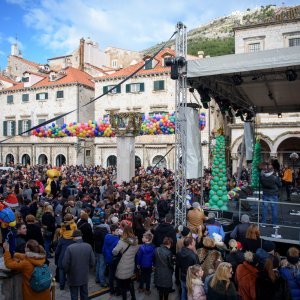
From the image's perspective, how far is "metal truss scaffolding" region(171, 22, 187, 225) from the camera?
848cm

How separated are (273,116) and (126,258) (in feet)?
74.8

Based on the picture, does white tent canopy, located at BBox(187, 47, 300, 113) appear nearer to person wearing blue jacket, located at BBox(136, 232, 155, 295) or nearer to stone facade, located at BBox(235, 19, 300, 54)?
person wearing blue jacket, located at BBox(136, 232, 155, 295)

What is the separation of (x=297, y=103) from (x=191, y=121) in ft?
26.7

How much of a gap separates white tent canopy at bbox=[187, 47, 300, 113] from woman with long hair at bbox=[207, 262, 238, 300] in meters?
5.28

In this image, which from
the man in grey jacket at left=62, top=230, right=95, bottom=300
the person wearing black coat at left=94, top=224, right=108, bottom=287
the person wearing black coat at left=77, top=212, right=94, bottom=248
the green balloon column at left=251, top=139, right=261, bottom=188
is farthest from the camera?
the green balloon column at left=251, top=139, right=261, bottom=188

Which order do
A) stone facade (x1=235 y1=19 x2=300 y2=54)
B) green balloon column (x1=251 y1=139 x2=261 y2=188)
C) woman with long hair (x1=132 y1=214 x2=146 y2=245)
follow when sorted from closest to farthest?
woman with long hair (x1=132 y1=214 x2=146 y2=245) → green balloon column (x1=251 y1=139 x2=261 y2=188) → stone facade (x1=235 y1=19 x2=300 y2=54)

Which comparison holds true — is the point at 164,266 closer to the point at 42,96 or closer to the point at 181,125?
the point at 181,125

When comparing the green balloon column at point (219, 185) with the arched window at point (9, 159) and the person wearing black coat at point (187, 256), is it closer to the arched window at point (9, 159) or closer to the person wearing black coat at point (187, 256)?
the person wearing black coat at point (187, 256)

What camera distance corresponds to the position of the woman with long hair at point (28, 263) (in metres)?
4.79

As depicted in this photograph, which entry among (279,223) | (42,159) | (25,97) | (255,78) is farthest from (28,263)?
(25,97)

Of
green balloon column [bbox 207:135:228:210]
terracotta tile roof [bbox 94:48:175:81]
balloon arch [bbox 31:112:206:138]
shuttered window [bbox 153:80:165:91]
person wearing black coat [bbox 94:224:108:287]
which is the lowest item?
person wearing black coat [bbox 94:224:108:287]

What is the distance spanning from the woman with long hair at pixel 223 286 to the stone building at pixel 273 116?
22.1 metres

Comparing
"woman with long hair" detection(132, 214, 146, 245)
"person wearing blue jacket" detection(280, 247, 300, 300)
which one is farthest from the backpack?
"person wearing blue jacket" detection(280, 247, 300, 300)

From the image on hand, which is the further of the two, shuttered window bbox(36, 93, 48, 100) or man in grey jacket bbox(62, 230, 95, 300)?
shuttered window bbox(36, 93, 48, 100)
